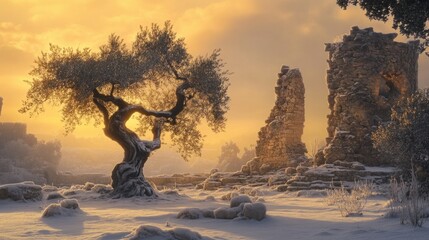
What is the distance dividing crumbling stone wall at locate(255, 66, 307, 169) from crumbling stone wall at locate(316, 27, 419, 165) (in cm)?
328

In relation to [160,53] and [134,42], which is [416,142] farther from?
[134,42]

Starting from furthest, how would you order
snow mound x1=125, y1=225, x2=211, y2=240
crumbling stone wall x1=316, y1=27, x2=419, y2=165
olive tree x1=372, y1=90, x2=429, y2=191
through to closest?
crumbling stone wall x1=316, y1=27, x2=419, y2=165 < olive tree x1=372, y1=90, x2=429, y2=191 < snow mound x1=125, y1=225, x2=211, y2=240

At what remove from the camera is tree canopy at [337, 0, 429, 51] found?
1227 centimetres

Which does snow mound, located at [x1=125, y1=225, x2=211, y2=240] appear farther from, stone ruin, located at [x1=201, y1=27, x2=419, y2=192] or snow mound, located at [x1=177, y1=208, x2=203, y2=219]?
stone ruin, located at [x1=201, y1=27, x2=419, y2=192]

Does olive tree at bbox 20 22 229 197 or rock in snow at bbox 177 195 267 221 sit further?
olive tree at bbox 20 22 229 197

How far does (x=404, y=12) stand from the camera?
12.6m

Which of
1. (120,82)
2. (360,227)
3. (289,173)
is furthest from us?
(289,173)

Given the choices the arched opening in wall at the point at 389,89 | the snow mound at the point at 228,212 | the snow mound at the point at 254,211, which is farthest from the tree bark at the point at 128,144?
the arched opening in wall at the point at 389,89

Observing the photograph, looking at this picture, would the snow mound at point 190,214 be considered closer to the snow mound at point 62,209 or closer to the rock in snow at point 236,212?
the rock in snow at point 236,212

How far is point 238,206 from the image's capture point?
1228 cm

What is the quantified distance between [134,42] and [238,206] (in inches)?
515

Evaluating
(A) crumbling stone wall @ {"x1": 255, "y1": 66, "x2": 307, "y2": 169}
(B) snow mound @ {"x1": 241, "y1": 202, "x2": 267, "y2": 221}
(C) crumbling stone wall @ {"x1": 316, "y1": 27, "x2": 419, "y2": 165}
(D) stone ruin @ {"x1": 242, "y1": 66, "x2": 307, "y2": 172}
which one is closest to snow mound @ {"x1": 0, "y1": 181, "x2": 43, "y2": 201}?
(B) snow mound @ {"x1": 241, "y1": 202, "x2": 267, "y2": 221}

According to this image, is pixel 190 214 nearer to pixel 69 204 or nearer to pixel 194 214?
pixel 194 214

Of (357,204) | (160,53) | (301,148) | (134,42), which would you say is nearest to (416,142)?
(357,204)
